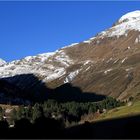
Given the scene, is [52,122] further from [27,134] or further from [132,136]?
[132,136]

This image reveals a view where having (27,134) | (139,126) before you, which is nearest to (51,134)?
(27,134)

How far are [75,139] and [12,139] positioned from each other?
31.1 ft

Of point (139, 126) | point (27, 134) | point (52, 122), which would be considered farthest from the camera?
point (52, 122)

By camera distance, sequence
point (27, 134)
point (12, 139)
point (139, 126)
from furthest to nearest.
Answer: point (27, 134) < point (139, 126) < point (12, 139)

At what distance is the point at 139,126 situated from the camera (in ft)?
243

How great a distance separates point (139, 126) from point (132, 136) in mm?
4157

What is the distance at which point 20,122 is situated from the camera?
88438mm

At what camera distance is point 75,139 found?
7100cm

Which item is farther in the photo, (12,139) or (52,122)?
(52,122)

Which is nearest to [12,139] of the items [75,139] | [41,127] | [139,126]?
[75,139]

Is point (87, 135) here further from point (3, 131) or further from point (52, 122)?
point (3, 131)

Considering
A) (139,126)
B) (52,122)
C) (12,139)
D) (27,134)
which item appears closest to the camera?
(12,139)

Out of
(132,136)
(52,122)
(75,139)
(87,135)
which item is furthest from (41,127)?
(132,136)

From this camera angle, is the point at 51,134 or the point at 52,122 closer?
the point at 51,134
